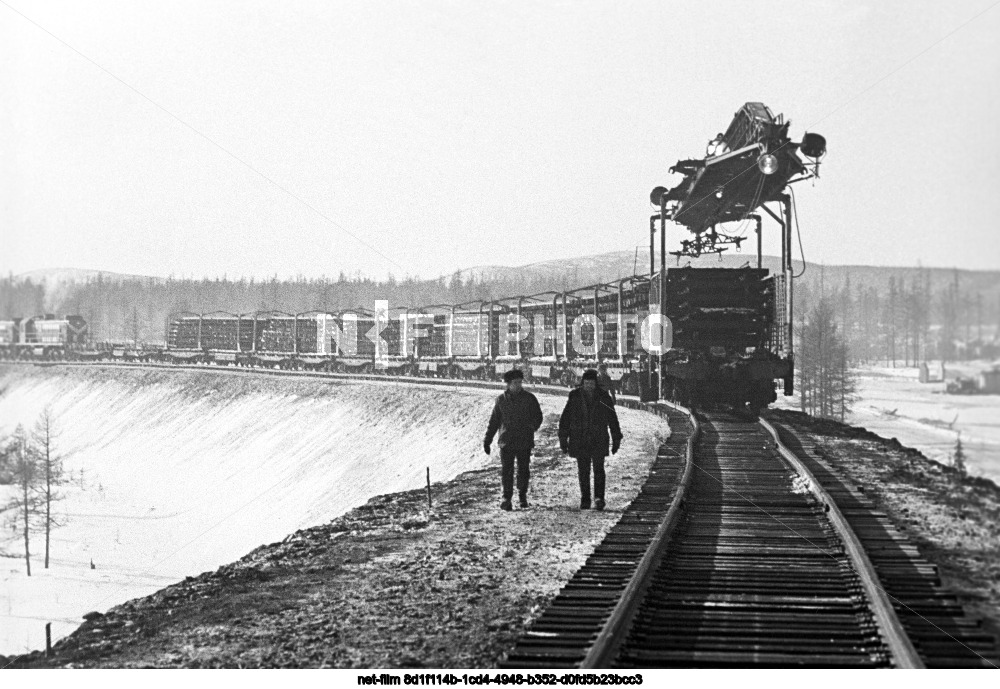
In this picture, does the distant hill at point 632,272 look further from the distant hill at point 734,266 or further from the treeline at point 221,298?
the treeline at point 221,298

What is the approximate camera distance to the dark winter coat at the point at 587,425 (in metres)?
8.20

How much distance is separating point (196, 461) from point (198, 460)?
0.11 metres

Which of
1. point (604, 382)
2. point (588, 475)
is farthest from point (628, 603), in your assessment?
point (604, 382)

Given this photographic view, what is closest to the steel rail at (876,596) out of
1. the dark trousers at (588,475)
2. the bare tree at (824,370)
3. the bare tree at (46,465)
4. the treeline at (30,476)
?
the dark trousers at (588,475)

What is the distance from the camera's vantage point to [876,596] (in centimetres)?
482

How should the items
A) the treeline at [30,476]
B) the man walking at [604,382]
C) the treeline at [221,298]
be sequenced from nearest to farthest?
the man walking at [604,382] < the treeline at [30,476] < the treeline at [221,298]

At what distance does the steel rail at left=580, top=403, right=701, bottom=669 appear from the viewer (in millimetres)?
4227

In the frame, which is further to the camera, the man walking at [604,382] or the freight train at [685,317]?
the freight train at [685,317]

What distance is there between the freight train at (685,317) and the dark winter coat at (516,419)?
220 inches

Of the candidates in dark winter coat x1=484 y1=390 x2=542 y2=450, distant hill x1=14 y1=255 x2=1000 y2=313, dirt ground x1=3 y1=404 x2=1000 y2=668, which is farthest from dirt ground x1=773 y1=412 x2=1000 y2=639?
dark winter coat x1=484 y1=390 x2=542 y2=450

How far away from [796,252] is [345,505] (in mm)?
12112

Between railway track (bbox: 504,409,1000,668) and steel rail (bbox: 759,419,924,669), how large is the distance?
0.01 meters

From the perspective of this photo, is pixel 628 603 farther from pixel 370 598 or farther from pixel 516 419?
pixel 516 419
